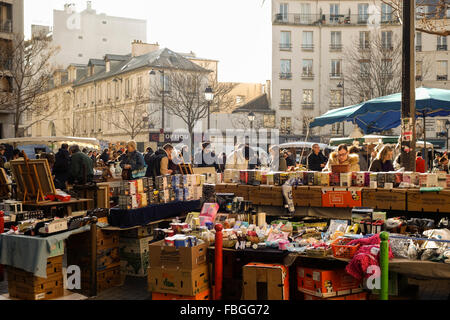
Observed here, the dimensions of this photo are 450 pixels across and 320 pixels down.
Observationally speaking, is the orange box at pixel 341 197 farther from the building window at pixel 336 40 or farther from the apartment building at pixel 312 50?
the building window at pixel 336 40

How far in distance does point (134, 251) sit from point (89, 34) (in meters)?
65.3

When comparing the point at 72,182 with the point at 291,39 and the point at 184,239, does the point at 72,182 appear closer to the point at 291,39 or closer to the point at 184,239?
the point at 184,239

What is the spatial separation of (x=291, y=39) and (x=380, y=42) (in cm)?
928

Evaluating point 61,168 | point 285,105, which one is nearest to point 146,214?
point 61,168

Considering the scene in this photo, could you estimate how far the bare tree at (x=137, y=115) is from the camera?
49.2m

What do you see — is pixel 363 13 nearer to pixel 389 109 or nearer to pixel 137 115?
pixel 137 115

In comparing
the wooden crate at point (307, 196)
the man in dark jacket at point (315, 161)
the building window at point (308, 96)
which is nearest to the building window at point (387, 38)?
the building window at point (308, 96)

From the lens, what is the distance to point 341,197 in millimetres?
9281

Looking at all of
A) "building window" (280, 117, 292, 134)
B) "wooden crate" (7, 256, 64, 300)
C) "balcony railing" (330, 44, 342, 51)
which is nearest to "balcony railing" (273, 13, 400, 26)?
"balcony railing" (330, 44, 342, 51)

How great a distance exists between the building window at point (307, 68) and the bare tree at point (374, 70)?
3714 mm

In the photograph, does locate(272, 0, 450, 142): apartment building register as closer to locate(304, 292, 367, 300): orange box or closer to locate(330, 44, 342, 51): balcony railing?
locate(330, 44, 342, 51): balcony railing

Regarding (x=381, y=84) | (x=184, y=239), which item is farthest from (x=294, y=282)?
(x=381, y=84)

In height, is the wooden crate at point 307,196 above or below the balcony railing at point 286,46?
below

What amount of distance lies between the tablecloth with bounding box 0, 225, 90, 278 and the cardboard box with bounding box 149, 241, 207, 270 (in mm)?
1543
